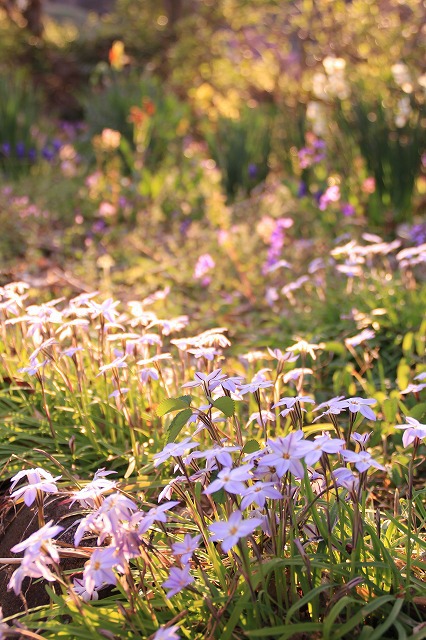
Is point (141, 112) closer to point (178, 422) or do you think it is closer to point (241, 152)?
point (241, 152)

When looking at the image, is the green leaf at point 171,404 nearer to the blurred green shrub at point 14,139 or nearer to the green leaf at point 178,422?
the green leaf at point 178,422

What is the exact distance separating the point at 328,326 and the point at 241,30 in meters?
8.15

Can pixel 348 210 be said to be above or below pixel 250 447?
below

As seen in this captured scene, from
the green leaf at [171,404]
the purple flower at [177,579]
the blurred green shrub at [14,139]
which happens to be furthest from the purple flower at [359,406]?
the blurred green shrub at [14,139]

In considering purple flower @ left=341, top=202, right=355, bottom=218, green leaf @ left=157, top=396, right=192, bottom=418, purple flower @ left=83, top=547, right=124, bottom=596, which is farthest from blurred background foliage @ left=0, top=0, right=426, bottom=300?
purple flower @ left=83, top=547, right=124, bottom=596

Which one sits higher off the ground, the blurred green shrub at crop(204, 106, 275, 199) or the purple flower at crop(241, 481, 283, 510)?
the blurred green shrub at crop(204, 106, 275, 199)

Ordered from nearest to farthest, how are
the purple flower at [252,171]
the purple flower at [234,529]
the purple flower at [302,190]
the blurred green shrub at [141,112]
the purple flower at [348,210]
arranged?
the purple flower at [234,529]
the purple flower at [348,210]
the purple flower at [302,190]
the purple flower at [252,171]
the blurred green shrub at [141,112]

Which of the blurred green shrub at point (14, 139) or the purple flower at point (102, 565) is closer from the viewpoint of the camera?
the purple flower at point (102, 565)

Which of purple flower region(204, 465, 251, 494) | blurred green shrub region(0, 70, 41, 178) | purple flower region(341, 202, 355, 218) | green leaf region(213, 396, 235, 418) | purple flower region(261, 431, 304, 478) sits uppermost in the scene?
blurred green shrub region(0, 70, 41, 178)

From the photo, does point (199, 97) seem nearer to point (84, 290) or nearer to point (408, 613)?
point (84, 290)

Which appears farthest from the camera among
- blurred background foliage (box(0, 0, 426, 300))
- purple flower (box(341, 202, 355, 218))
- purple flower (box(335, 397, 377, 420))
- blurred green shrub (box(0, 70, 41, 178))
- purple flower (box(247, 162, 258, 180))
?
blurred green shrub (box(0, 70, 41, 178))

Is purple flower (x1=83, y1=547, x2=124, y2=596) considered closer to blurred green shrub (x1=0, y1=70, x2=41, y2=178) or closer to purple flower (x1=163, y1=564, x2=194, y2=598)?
purple flower (x1=163, y1=564, x2=194, y2=598)

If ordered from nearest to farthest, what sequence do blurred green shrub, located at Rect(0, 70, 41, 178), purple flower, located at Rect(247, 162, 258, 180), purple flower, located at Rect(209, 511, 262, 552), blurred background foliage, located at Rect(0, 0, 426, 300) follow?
purple flower, located at Rect(209, 511, 262, 552)
blurred background foliage, located at Rect(0, 0, 426, 300)
purple flower, located at Rect(247, 162, 258, 180)
blurred green shrub, located at Rect(0, 70, 41, 178)

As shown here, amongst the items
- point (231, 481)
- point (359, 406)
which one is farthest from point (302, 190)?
point (231, 481)
